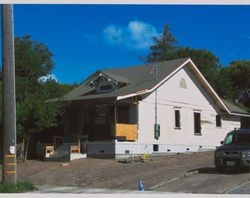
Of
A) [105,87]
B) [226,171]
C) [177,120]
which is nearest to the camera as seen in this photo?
[226,171]

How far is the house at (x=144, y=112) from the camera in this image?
32.1 metres

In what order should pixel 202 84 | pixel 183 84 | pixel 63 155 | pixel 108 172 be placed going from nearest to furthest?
pixel 108 172, pixel 63 155, pixel 183 84, pixel 202 84

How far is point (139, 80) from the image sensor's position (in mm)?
35656

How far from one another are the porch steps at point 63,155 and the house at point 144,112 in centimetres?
93

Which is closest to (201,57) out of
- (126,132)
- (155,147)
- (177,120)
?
(177,120)

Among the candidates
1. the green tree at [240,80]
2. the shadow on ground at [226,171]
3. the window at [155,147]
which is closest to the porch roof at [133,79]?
the window at [155,147]

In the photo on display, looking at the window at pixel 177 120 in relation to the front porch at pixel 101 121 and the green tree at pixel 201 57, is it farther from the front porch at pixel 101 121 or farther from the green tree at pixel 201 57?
the green tree at pixel 201 57

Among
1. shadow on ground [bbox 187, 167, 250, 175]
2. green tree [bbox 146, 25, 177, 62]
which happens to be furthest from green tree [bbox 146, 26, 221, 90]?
shadow on ground [bbox 187, 167, 250, 175]

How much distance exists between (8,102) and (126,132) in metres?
13.8

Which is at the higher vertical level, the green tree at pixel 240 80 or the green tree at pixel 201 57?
the green tree at pixel 201 57

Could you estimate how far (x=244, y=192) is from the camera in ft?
55.2

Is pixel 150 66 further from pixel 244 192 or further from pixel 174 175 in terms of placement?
pixel 244 192

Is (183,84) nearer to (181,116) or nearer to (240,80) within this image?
(181,116)

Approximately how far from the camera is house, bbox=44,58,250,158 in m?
32.1
